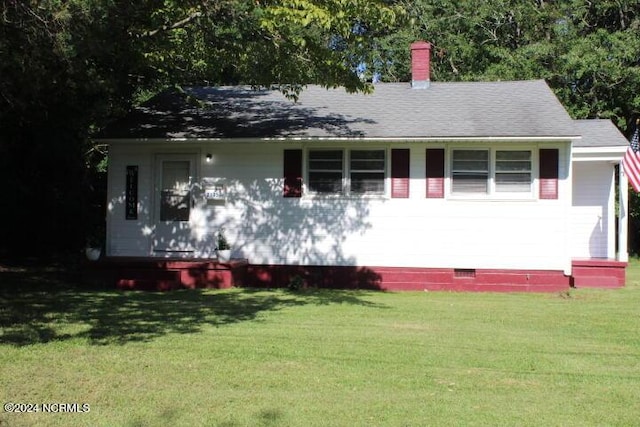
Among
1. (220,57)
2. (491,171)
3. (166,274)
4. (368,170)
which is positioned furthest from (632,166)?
(166,274)

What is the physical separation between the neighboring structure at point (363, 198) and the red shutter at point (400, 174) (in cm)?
3

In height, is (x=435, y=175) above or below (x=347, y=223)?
above

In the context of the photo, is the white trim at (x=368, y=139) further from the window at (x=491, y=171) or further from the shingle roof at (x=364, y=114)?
the window at (x=491, y=171)

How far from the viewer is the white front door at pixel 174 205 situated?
13242mm

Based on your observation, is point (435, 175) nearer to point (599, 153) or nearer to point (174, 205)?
point (599, 153)

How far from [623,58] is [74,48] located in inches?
703

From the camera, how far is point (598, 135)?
554 inches

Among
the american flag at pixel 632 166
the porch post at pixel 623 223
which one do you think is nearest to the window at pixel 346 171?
the porch post at pixel 623 223

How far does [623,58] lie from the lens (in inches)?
813

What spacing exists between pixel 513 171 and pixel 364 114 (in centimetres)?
335

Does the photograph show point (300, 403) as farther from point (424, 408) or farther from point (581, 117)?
point (581, 117)

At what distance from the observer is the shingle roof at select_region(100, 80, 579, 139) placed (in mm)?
12516

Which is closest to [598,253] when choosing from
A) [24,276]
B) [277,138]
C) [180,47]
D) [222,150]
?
[277,138]

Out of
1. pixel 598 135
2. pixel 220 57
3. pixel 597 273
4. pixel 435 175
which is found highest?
pixel 220 57
